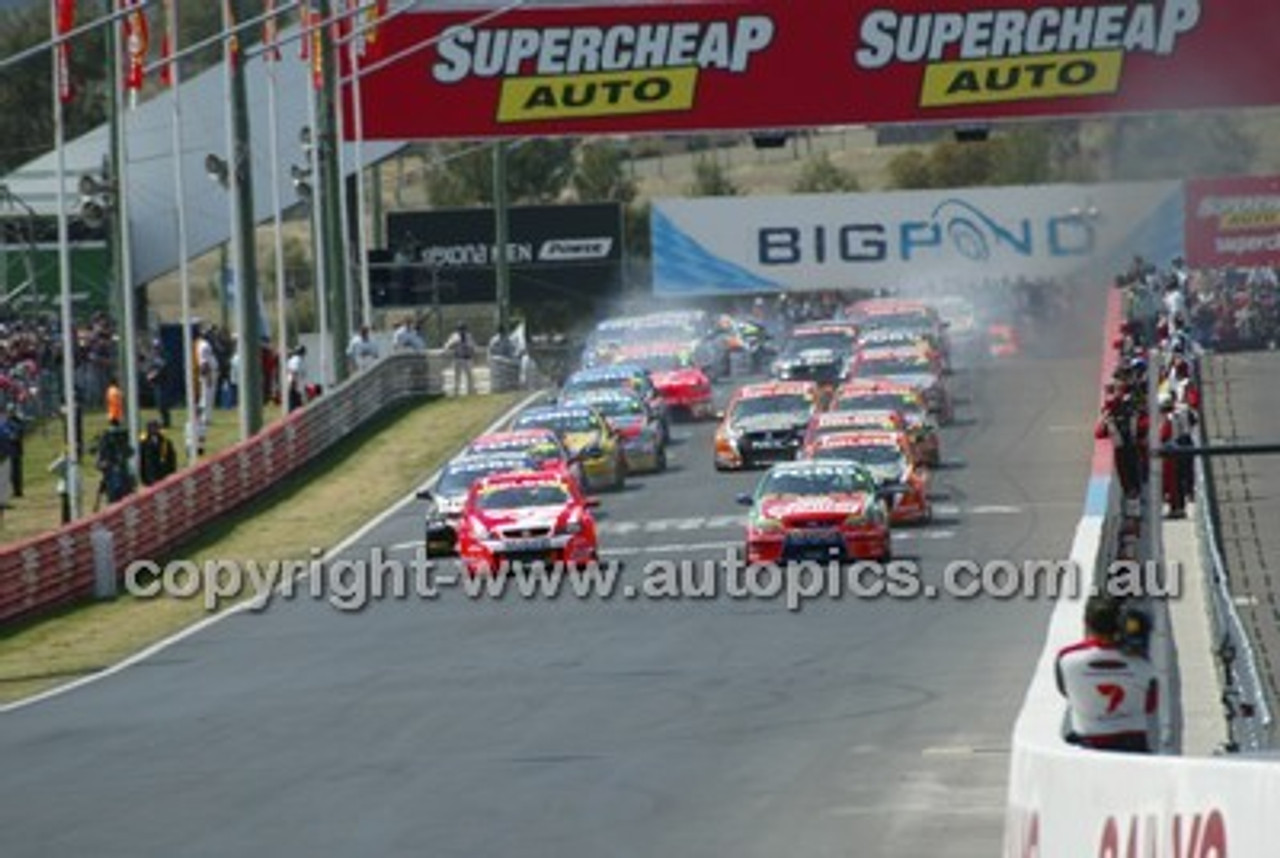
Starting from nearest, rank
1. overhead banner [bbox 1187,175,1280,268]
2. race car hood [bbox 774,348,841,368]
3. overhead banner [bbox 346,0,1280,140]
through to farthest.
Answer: race car hood [bbox 774,348,841,368], overhead banner [bbox 346,0,1280,140], overhead banner [bbox 1187,175,1280,268]

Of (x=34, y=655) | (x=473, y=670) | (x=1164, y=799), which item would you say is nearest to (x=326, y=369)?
(x=34, y=655)

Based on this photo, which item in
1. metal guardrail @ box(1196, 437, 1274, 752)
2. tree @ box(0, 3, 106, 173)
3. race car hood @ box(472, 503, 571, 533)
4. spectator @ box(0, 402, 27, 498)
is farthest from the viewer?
tree @ box(0, 3, 106, 173)

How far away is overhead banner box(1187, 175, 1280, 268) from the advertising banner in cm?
1738

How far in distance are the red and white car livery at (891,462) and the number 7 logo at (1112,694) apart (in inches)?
1032

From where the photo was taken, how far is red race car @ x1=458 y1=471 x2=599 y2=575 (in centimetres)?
3794

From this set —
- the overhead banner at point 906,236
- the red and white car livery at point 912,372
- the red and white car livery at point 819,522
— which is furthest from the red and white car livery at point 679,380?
the red and white car livery at point 819,522

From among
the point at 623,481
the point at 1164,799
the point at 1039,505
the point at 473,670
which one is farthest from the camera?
the point at 623,481

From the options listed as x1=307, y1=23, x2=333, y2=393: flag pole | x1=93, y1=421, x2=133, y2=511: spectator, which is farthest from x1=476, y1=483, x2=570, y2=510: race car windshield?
x1=307, y1=23, x2=333, y2=393: flag pole

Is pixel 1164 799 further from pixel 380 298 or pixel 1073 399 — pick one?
pixel 380 298

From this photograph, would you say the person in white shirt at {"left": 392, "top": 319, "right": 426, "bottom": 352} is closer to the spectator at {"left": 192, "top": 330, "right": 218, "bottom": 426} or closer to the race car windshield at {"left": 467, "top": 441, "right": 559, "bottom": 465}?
the spectator at {"left": 192, "top": 330, "right": 218, "bottom": 426}

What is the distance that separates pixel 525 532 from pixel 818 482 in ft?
9.93

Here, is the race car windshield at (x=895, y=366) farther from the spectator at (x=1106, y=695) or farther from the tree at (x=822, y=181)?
the tree at (x=822, y=181)

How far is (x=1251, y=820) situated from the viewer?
1061cm

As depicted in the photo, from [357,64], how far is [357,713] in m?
38.9
